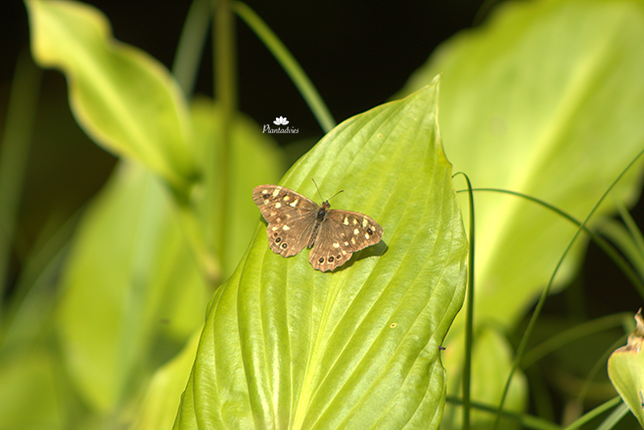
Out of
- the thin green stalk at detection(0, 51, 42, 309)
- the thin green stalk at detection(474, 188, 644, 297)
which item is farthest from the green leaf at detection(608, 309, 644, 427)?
the thin green stalk at detection(0, 51, 42, 309)

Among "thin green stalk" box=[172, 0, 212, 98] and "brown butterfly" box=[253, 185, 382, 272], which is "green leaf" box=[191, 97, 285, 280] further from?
"brown butterfly" box=[253, 185, 382, 272]

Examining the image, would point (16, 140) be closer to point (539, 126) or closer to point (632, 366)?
point (539, 126)

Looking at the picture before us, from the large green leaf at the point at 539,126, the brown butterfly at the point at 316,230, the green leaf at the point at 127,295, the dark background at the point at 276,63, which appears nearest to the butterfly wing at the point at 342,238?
the brown butterfly at the point at 316,230

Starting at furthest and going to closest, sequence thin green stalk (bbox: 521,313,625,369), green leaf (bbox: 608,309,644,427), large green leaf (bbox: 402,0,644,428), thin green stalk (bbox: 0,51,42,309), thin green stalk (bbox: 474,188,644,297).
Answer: thin green stalk (bbox: 0,51,42,309)
large green leaf (bbox: 402,0,644,428)
thin green stalk (bbox: 521,313,625,369)
thin green stalk (bbox: 474,188,644,297)
green leaf (bbox: 608,309,644,427)

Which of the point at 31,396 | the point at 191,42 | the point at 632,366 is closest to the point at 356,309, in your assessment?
the point at 632,366

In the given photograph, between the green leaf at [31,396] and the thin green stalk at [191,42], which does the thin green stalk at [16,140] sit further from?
the thin green stalk at [191,42]
